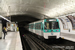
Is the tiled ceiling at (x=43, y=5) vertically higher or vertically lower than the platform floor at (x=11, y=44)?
higher

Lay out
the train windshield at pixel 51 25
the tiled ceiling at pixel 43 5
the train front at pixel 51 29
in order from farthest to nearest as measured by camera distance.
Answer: the tiled ceiling at pixel 43 5, the train windshield at pixel 51 25, the train front at pixel 51 29

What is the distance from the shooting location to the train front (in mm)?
12528

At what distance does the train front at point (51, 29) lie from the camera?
12.5 metres

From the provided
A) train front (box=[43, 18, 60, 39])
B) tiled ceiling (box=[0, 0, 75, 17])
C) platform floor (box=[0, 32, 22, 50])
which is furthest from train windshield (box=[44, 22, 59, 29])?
tiled ceiling (box=[0, 0, 75, 17])

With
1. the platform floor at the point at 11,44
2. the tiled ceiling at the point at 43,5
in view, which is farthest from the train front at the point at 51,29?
the tiled ceiling at the point at 43,5

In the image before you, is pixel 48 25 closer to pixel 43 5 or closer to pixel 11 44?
pixel 11 44

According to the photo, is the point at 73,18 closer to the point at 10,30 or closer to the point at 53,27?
the point at 53,27

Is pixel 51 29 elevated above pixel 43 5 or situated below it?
below

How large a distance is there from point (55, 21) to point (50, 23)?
0.64 metres

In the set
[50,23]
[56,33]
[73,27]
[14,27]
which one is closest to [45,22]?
[50,23]

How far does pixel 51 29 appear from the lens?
12.7 meters

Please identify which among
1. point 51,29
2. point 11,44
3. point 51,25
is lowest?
point 11,44

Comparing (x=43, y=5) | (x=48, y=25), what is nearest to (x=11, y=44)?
(x=48, y=25)

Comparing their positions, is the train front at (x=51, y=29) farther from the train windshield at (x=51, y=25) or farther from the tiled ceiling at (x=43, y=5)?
the tiled ceiling at (x=43, y=5)
